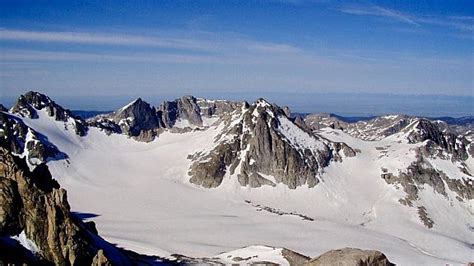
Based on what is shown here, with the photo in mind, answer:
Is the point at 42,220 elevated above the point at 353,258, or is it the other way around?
the point at 353,258

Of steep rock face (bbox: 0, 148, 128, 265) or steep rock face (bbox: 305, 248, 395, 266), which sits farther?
steep rock face (bbox: 0, 148, 128, 265)

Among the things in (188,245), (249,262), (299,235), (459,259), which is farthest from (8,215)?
(459,259)

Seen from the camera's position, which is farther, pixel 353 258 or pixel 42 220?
pixel 42 220

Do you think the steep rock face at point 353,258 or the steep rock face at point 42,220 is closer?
the steep rock face at point 353,258
